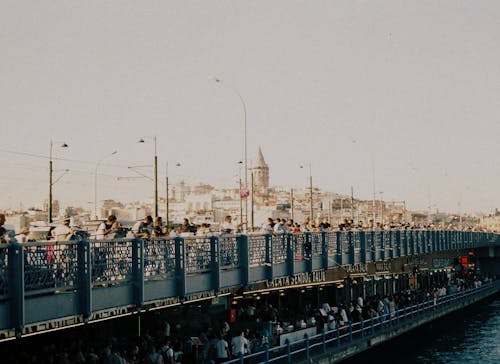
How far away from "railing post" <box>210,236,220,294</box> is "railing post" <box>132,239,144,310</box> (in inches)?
A: 172

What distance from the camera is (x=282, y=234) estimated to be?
92.3ft

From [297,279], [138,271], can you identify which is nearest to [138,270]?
[138,271]

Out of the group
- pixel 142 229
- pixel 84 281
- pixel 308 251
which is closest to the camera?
Result: pixel 84 281

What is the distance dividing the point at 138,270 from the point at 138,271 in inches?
1.1

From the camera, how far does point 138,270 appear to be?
61.1 feet

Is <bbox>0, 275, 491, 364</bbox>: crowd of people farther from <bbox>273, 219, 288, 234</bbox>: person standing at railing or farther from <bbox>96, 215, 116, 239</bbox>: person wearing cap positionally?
<bbox>273, 219, 288, 234</bbox>: person standing at railing

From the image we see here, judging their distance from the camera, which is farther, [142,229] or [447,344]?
→ [447,344]

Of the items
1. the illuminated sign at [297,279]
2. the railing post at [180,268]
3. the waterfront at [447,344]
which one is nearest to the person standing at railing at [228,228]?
the illuminated sign at [297,279]

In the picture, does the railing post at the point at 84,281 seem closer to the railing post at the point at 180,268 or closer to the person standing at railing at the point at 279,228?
the railing post at the point at 180,268

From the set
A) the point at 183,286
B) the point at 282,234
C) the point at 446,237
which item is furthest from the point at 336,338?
the point at 446,237

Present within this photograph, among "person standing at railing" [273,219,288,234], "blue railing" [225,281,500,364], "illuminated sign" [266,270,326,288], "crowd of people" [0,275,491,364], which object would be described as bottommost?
"blue railing" [225,281,500,364]

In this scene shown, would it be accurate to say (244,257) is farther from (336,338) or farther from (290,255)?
(336,338)

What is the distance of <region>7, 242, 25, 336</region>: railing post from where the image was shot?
47.4 feet

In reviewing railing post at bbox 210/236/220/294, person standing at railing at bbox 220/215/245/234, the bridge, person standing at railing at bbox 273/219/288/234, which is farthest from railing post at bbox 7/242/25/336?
person standing at railing at bbox 273/219/288/234
